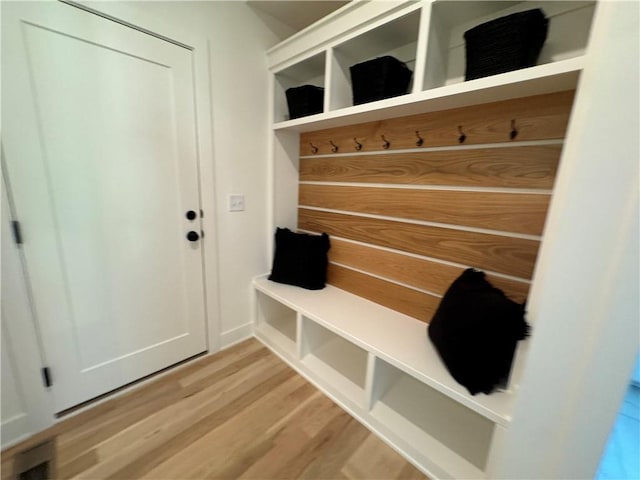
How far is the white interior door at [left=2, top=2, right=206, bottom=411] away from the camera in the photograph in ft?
3.75

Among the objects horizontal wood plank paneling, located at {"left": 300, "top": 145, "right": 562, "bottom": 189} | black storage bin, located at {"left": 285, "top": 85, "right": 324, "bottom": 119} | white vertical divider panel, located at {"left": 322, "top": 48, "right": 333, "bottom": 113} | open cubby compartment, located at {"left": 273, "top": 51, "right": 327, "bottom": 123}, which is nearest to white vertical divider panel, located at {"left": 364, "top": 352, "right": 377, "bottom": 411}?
horizontal wood plank paneling, located at {"left": 300, "top": 145, "right": 562, "bottom": 189}

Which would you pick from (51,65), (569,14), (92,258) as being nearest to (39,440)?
(92,258)

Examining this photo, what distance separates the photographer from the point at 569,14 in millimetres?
1040

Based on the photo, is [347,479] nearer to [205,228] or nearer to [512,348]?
[512,348]

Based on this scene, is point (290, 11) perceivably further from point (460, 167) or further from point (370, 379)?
point (370, 379)

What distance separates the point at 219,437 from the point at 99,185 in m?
1.44

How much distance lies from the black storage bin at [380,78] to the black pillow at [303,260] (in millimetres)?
988

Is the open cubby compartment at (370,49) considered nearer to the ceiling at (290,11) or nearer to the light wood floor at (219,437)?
the ceiling at (290,11)

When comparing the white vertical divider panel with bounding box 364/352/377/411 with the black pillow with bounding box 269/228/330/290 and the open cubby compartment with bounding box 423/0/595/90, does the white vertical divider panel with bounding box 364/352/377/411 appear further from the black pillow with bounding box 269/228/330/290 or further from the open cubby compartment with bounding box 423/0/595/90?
the open cubby compartment with bounding box 423/0/595/90

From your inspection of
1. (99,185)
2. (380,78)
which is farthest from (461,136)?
(99,185)

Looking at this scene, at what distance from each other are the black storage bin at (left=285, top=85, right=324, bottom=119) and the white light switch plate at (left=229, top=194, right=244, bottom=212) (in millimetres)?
733

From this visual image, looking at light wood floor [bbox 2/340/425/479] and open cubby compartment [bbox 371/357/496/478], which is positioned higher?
open cubby compartment [bbox 371/357/496/478]

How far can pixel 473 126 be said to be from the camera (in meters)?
1.29

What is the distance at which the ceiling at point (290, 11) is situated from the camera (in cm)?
169
